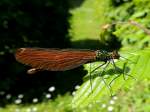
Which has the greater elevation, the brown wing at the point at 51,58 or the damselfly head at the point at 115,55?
the brown wing at the point at 51,58

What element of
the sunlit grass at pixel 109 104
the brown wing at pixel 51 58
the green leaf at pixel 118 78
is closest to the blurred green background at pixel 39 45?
the sunlit grass at pixel 109 104

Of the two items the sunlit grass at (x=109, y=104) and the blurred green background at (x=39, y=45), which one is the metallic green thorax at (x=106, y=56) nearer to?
the sunlit grass at (x=109, y=104)

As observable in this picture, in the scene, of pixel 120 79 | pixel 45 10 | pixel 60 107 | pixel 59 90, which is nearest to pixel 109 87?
pixel 120 79

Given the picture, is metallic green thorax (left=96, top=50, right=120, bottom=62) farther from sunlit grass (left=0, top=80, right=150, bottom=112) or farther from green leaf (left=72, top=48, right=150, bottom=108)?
sunlit grass (left=0, top=80, right=150, bottom=112)

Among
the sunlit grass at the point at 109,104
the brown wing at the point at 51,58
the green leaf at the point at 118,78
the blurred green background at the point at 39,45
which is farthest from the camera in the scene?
the blurred green background at the point at 39,45

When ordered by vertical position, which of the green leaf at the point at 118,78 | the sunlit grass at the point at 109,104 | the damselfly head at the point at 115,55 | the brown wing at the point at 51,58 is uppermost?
the brown wing at the point at 51,58

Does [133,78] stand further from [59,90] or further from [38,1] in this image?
[38,1]
